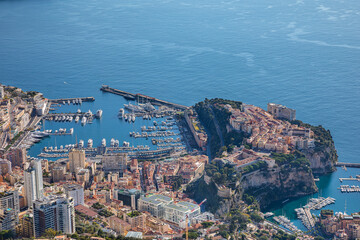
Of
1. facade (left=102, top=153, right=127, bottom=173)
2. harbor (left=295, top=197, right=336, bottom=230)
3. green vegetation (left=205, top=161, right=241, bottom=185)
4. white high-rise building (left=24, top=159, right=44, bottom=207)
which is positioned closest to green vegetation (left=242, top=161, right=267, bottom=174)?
green vegetation (left=205, top=161, right=241, bottom=185)

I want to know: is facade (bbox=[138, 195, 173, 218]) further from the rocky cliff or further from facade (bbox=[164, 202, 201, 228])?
the rocky cliff

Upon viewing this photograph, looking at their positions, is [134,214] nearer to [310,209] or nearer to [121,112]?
[310,209]

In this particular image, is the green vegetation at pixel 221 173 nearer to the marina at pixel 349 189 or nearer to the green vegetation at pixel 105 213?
the marina at pixel 349 189

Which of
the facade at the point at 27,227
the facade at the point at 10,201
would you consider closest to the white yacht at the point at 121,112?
the facade at the point at 10,201

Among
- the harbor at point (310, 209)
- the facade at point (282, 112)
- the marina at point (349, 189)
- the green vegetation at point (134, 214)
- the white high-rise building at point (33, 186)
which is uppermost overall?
the facade at point (282, 112)

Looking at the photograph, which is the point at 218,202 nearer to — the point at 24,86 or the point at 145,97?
the point at 145,97
